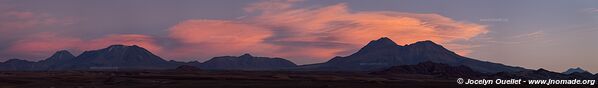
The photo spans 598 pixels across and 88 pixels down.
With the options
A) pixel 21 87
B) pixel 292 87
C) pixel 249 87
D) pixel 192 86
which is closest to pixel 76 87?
pixel 21 87

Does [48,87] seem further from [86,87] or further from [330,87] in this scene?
[330,87]

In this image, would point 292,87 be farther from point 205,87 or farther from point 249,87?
point 205,87

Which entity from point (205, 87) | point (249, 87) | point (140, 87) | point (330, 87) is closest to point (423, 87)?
point (330, 87)

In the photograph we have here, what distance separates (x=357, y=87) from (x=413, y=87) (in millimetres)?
10751

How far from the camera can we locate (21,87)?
105 meters

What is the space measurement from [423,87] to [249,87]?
3044 cm

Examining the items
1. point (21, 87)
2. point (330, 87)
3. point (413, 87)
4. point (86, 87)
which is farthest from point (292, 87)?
point (21, 87)

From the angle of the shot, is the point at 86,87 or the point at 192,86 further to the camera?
the point at 192,86

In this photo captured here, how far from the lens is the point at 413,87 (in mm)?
113562

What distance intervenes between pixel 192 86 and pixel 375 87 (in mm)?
31583

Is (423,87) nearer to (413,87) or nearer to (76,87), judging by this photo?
(413,87)

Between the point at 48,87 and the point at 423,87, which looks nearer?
the point at 48,87

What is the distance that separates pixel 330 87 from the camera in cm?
10744

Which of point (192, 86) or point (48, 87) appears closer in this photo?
point (48, 87)
